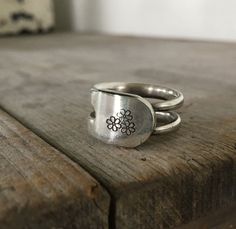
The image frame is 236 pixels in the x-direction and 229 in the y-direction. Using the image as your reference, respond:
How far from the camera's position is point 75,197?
240 millimetres

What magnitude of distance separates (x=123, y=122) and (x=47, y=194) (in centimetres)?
9

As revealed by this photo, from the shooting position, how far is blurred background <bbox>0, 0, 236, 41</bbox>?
108 cm

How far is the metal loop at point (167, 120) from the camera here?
13.1 inches

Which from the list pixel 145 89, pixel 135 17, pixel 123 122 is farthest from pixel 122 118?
pixel 135 17

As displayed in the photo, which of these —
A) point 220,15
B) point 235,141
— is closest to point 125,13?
point 220,15

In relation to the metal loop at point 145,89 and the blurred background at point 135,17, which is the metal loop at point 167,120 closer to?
the metal loop at point 145,89

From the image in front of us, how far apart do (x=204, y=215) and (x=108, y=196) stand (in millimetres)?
85

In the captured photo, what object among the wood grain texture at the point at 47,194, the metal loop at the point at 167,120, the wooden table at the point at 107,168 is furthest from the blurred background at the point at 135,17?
the wood grain texture at the point at 47,194

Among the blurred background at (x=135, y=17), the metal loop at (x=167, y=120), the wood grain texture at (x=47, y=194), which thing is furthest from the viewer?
the blurred background at (x=135, y=17)

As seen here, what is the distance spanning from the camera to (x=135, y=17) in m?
1.37

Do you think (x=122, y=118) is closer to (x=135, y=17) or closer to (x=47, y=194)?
(x=47, y=194)

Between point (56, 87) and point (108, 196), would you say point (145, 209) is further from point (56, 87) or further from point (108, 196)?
point (56, 87)

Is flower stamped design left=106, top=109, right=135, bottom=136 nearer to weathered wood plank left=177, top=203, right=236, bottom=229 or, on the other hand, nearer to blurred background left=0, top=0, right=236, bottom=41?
weathered wood plank left=177, top=203, right=236, bottom=229

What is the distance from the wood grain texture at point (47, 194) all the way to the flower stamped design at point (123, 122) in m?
0.04
